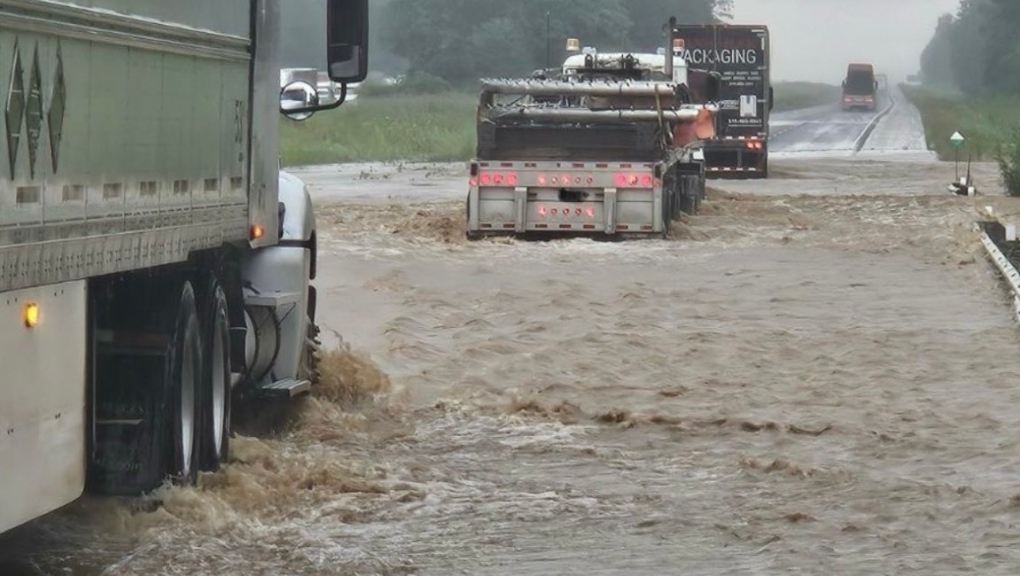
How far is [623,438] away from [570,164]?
547 inches

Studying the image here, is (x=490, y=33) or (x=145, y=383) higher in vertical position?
(x=490, y=33)

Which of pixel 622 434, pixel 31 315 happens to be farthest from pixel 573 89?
pixel 31 315

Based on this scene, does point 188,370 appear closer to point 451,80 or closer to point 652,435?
point 652,435

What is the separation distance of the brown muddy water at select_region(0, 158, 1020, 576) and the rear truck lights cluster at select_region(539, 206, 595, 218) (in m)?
2.16

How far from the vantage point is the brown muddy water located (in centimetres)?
875

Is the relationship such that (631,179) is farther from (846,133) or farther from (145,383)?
(846,133)

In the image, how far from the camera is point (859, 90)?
391ft

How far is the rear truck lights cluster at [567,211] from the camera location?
26172mm

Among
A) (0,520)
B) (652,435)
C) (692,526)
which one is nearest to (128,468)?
(0,520)

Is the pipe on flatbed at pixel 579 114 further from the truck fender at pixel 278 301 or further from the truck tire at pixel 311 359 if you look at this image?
the truck fender at pixel 278 301

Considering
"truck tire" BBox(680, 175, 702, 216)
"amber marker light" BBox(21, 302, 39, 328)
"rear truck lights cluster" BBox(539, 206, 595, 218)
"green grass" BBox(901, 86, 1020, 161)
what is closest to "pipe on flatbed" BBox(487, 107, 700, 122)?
"rear truck lights cluster" BBox(539, 206, 595, 218)

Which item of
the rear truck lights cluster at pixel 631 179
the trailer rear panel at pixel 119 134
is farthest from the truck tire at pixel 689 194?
the trailer rear panel at pixel 119 134

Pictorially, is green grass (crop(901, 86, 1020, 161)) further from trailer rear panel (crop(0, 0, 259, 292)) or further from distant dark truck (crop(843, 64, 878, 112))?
trailer rear panel (crop(0, 0, 259, 292))

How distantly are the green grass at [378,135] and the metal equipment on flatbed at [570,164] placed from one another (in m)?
26.5
